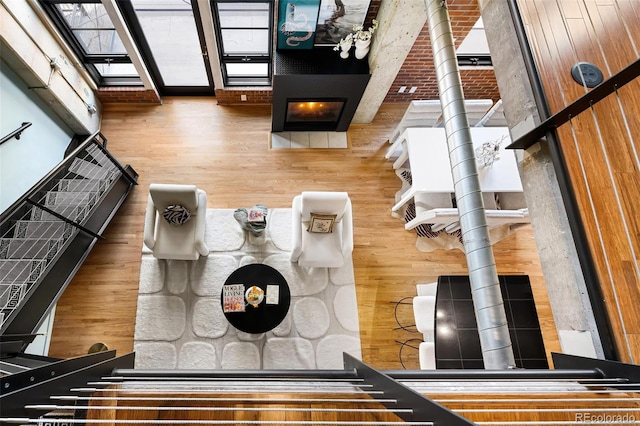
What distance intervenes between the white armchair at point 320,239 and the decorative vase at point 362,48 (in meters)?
1.87

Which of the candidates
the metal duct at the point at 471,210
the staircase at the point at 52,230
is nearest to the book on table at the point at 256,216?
the staircase at the point at 52,230

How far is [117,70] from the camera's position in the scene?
4734mm

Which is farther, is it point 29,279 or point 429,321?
point 429,321

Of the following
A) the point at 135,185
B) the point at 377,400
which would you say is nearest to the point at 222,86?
the point at 135,185

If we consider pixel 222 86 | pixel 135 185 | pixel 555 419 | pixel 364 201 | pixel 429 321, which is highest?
pixel 222 86

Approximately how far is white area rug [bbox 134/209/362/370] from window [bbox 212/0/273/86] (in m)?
2.48

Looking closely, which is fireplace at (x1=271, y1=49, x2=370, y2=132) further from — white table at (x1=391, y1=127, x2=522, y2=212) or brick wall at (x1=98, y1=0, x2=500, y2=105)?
white table at (x1=391, y1=127, x2=522, y2=212)

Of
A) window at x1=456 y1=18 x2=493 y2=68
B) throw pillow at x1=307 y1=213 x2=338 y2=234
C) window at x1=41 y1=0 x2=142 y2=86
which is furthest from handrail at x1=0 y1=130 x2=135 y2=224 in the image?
window at x1=456 y1=18 x2=493 y2=68

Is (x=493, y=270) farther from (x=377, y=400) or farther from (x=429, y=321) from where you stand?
(x=377, y=400)

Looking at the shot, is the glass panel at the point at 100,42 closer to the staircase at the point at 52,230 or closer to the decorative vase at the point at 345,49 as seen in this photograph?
the staircase at the point at 52,230

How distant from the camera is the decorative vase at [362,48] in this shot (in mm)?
3768

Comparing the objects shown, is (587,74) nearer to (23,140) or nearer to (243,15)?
(243,15)

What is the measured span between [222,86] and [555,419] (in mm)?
5141

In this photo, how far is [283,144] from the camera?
15.8 ft
